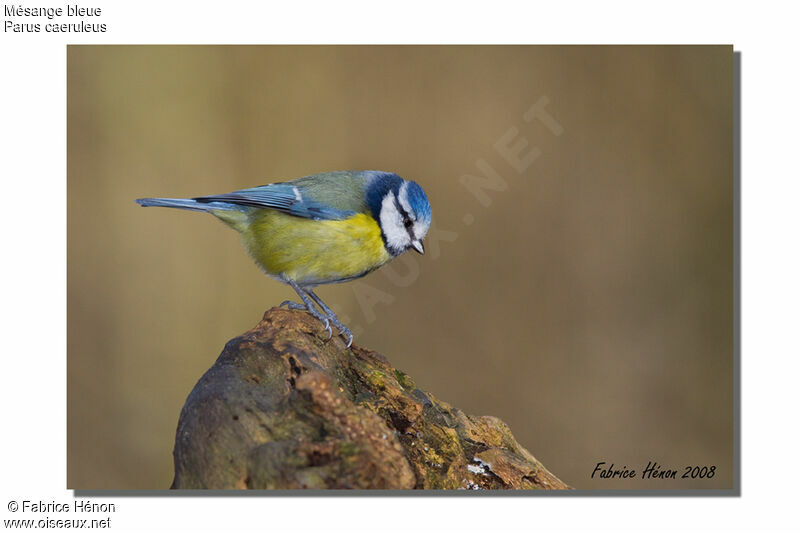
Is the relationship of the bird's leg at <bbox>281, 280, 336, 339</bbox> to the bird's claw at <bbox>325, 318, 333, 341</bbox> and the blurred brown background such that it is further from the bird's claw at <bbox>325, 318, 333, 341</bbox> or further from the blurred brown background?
the blurred brown background

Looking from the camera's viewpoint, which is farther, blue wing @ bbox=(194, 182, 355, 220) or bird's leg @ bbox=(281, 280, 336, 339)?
blue wing @ bbox=(194, 182, 355, 220)

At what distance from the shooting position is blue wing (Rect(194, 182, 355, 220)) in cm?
345

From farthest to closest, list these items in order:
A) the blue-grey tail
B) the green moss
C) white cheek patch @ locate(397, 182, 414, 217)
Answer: white cheek patch @ locate(397, 182, 414, 217)
the blue-grey tail
the green moss

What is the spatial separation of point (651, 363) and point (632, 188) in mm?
1238

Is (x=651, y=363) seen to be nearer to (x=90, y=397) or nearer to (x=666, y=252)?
(x=666, y=252)

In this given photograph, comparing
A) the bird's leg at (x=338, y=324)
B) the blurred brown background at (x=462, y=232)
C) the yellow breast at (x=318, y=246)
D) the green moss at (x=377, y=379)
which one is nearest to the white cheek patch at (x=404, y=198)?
the yellow breast at (x=318, y=246)

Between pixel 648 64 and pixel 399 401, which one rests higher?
pixel 648 64

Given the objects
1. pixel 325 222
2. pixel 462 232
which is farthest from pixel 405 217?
pixel 462 232

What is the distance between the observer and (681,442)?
4.82m

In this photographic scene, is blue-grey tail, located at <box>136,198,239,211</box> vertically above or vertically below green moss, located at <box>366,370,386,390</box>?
above

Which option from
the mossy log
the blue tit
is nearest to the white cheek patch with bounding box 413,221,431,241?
the blue tit

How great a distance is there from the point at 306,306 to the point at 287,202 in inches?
20.1

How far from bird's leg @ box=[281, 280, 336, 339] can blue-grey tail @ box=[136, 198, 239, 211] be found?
49 centimetres

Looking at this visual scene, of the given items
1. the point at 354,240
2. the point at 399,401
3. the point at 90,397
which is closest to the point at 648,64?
the point at 354,240
